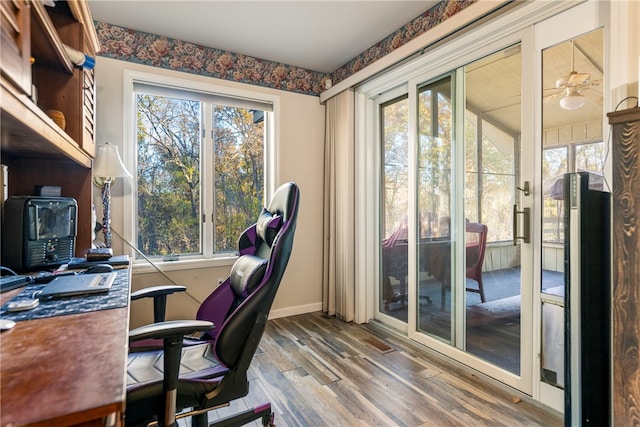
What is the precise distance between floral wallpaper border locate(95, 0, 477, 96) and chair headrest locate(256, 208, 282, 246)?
1926 millimetres

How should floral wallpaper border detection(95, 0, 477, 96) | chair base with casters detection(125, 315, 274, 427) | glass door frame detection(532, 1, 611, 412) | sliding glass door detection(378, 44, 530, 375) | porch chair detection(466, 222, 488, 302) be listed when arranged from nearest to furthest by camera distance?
chair base with casters detection(125, 315, 274, 427), glass door frame detection(532, 1, 611, 412), sliding glass door detection(378, 44, 530, 375), porch chair detection(466, 222, 488, 302), floral wallpaper border detection(95, 0, 477, 96)

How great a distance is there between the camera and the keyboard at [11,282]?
1.15 meters

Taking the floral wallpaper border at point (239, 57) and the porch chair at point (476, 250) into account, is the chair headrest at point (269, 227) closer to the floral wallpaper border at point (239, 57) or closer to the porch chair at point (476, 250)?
the porch chair at point (476, 250)

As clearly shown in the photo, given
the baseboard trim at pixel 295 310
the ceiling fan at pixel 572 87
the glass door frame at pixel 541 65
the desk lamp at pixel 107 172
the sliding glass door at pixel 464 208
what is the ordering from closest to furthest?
the glass door frame at pixel 541 65
the ceiling fan at pixel 572 87
the sliding glass door at pixel 464 208
the desk lamp at pixel 107 172
the baseboard trim at pixel 295 310

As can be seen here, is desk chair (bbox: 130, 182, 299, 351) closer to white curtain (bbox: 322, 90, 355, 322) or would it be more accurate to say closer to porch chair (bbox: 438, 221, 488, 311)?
porch chair (bbox: 438, 221, 488, 311)

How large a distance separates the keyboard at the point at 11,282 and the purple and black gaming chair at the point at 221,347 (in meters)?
0.50

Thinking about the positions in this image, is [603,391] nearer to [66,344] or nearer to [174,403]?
[174,403]

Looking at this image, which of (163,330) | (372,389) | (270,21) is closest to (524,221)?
(372,389)

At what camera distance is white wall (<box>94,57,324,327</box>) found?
2.62m

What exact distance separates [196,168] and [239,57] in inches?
45.3

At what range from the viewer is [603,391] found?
1350 mm

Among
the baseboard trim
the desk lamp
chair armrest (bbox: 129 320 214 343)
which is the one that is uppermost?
the desk lamp

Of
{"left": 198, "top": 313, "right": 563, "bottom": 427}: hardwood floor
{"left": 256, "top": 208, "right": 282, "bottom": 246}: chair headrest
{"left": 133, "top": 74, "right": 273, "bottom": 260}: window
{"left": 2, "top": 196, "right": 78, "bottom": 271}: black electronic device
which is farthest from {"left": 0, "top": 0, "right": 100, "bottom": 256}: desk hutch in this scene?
{"left": 198, "top": 313, "right": 563, "bottom": 427}: hardwood floor

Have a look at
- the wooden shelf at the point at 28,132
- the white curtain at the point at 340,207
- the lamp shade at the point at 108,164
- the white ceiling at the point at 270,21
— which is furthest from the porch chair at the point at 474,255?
the lamp shade at the point at 108,164
